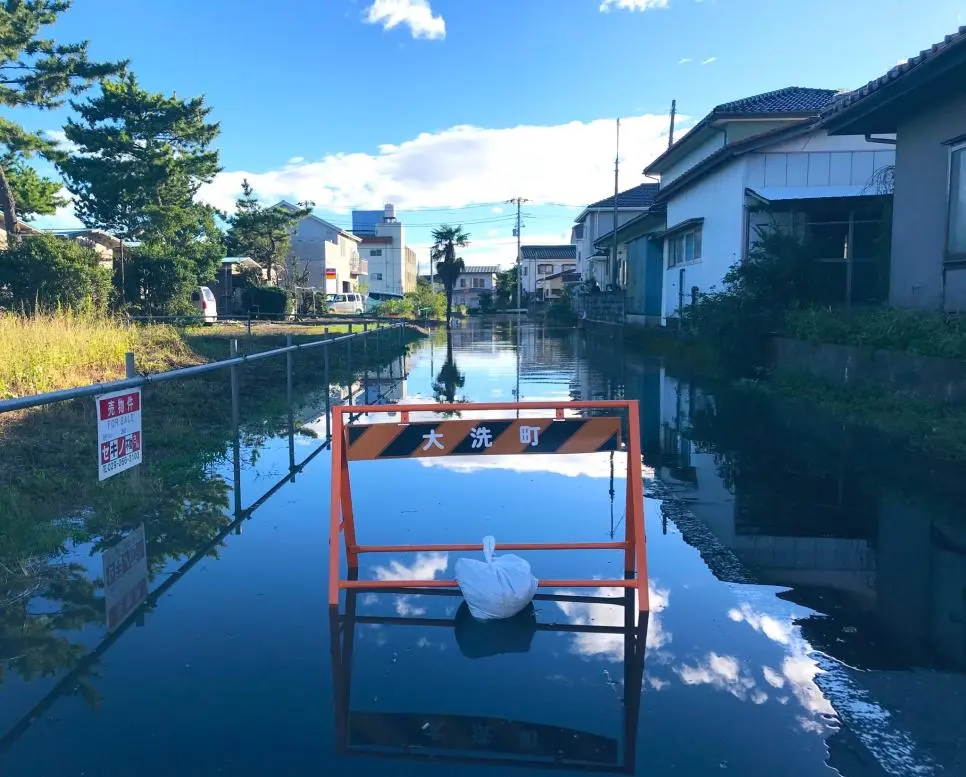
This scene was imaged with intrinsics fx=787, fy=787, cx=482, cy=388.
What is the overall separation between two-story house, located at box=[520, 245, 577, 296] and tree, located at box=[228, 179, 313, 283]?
46.2 metres

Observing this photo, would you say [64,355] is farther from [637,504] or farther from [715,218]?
[715,218]

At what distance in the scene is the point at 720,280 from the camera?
2000 cm

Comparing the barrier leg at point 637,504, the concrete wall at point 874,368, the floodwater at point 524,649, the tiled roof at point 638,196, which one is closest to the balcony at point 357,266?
the tiled roof at point 638,196

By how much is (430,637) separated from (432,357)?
19.9 m

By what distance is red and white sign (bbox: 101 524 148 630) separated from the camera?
4.30 meters

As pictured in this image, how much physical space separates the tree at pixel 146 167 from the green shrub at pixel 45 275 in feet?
23.8

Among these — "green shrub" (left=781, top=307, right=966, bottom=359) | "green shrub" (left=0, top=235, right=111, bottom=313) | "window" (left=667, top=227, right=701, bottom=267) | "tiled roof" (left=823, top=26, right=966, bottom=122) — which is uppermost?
"tiled roof" (left=823, top=26, right=966, bottom=122)

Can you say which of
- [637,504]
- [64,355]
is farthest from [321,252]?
[637,504]

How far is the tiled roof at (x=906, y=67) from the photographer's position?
9430 millimetres

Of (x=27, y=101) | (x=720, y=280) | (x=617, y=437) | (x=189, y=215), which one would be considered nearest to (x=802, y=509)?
(x=617, y=437)

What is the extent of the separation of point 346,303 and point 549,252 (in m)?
48.6

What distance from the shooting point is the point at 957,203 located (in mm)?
10938

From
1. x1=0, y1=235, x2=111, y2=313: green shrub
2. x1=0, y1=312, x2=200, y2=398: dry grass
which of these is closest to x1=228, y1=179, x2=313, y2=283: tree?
x1=0, y1=235, x2=111, y2=313: green shrub

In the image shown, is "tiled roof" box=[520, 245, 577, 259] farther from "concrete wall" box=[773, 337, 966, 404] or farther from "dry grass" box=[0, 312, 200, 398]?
"dry grass" box=[0, 312, 200, 398]
